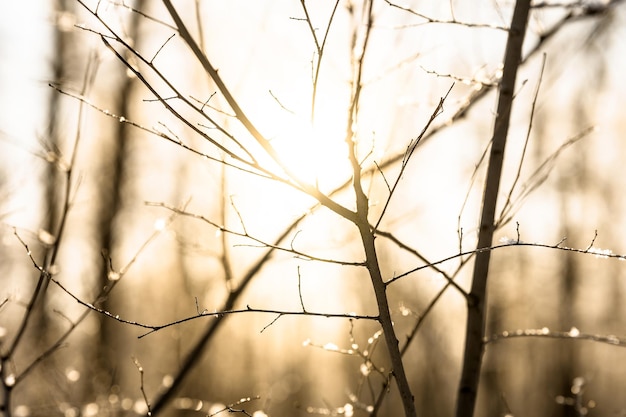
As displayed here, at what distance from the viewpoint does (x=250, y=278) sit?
9.21 ft

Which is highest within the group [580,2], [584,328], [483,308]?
[580,2]

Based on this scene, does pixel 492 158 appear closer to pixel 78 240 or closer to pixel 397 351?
pixel 397 351

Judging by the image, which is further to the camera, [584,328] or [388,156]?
[584,328]

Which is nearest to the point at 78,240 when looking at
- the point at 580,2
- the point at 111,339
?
the point at 111,339

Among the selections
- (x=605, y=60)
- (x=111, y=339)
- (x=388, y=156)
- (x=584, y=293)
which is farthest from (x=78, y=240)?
(x=584, y=293)

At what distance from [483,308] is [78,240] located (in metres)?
8.56

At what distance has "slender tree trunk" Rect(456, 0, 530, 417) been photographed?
2.18m

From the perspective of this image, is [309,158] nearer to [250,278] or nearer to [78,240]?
[250,278]

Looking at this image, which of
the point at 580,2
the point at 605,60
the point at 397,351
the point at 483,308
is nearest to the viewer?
the point at 397,351

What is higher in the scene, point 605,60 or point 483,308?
point 605,60

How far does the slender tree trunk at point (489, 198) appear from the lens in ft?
7.14

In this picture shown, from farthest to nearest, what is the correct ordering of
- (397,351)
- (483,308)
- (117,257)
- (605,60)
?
1. (605,60)
2. (117,257)
3. (483,308)
4. (397,351)

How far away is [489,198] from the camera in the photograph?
2172 mm

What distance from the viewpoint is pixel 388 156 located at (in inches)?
105
